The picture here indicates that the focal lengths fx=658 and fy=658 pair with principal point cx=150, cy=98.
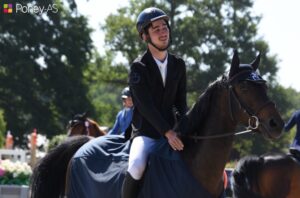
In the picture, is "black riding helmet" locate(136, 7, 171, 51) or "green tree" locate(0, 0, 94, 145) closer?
"black riding helmet" locate(136, 7, 171, 51)

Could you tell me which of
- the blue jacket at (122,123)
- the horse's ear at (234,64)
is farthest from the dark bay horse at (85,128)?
the horse's ear at (234,64)

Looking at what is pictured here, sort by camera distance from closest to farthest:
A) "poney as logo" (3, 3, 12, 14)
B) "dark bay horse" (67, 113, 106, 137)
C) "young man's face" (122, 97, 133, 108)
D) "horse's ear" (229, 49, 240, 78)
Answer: "horse's ear" (229, 49, 240, 78), "young man's face" (122, 97, 133, 108), "dark bay horse" (67, 113, 106, 137), "poney as logo" (3, 3, 12, 14)

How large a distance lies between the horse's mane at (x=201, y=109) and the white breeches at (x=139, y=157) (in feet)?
1.23

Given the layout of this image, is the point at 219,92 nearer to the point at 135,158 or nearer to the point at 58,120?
the point at 135,158

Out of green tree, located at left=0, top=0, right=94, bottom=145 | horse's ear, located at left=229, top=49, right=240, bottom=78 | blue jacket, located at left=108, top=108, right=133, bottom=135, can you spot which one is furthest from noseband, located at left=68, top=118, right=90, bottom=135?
green tree, located at left=0, top=0, right=94, bottom=145

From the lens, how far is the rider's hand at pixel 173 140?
18.5ft

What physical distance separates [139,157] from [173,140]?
36cm

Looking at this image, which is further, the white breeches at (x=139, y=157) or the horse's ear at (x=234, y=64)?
the white breeches at (x=139, y=157)

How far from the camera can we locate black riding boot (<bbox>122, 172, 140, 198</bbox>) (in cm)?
581

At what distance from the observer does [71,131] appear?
13172mm

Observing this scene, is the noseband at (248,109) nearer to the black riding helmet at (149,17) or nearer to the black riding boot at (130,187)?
the black riding helmet at (149,17)

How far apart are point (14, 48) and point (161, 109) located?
102 ft

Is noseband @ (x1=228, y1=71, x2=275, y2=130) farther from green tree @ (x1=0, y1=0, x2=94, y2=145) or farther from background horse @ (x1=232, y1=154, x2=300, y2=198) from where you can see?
green tree @ (x1=0, y1=0, x2=94, y2=145)

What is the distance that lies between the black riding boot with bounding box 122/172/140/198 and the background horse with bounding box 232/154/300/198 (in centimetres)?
432
